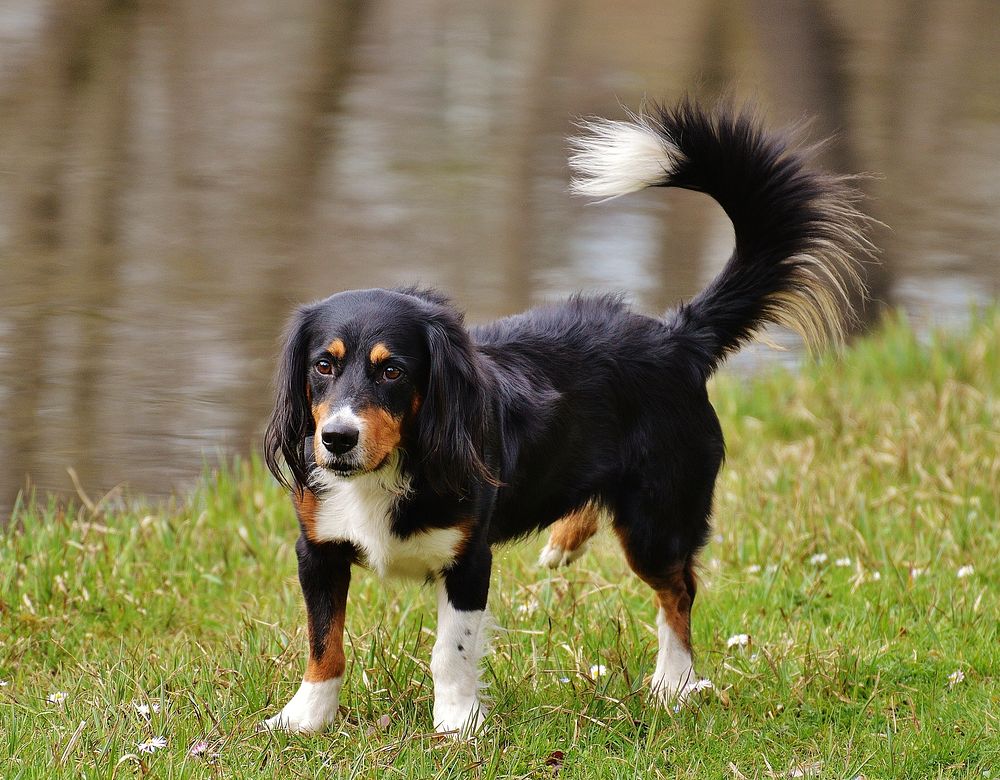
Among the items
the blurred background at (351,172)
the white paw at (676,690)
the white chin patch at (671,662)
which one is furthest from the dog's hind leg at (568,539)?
the blurred background at (351,172)

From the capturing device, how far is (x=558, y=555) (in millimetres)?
4219

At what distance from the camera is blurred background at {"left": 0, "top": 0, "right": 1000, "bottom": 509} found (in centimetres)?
682

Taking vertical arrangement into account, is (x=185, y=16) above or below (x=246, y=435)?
above

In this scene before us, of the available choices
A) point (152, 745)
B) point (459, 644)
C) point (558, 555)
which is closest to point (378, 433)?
point (459, 644)

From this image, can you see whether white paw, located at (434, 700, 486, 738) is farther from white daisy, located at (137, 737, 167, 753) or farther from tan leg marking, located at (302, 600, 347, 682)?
white daisy, located at (137, 737, 167, 753)

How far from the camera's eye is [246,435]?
6.34 m

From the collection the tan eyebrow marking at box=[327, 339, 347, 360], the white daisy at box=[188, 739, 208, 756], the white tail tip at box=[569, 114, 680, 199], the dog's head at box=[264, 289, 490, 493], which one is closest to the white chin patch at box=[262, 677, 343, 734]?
the white daisy at box=[188, 739, 208, 756]

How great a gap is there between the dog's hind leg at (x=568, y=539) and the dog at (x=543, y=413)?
1 cm

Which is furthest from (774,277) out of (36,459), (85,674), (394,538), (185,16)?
(185,16)

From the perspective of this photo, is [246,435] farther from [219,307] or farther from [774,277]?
[774,277]

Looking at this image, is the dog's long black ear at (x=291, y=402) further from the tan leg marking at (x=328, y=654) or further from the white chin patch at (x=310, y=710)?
the white chin patch at (x=310, y=710)

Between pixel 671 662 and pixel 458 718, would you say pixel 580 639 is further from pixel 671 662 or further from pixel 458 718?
pixel 458 718

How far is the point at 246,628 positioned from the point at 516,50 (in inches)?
334

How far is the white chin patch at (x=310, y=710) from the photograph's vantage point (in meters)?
3.25
